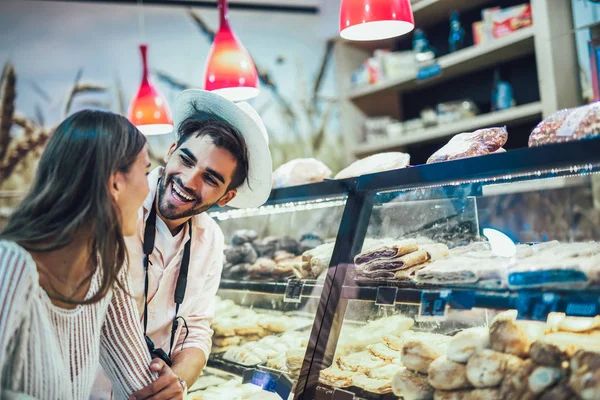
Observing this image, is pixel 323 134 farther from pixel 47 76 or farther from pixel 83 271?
pixel 83 271

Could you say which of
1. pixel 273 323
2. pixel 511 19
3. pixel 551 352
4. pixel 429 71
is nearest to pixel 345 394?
pixel 551 352

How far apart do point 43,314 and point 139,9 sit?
15.9 ft

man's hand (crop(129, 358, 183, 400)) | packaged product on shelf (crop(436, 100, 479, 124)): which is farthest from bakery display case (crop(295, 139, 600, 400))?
packaged product on shelf (crop(436, 100, 479, 124))

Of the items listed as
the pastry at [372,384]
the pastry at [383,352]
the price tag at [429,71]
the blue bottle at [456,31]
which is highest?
the blue bottle at [456,31]

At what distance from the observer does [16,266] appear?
4.13ft

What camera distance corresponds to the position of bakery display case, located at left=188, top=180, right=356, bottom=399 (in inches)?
92.0

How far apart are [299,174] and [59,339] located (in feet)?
4.80

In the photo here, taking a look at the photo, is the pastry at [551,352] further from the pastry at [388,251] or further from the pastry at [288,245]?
the pastry at [288,245]

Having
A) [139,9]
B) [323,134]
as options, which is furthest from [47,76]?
[323,134]

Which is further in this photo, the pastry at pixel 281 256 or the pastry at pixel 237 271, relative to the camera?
the pastry at pixel 237 271

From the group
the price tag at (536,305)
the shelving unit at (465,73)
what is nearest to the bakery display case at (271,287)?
the price tag at (536,305)

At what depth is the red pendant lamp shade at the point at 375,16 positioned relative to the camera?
7.77 feet

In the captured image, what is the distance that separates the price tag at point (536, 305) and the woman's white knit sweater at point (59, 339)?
42.3 inches

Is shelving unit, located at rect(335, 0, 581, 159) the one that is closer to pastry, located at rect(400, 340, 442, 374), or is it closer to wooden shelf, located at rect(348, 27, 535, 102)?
wooden shelf, located at rect(348, 27, 535, 102)
